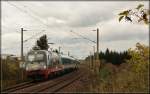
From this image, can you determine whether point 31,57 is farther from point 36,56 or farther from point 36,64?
point 36,64

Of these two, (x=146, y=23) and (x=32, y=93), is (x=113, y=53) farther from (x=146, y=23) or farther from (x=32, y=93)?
(x=146, y=23)

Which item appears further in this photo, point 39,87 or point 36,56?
point 36,56

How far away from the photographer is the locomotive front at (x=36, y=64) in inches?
1374

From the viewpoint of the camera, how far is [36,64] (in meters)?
35.5

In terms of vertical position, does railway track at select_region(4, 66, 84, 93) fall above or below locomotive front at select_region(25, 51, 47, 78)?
below

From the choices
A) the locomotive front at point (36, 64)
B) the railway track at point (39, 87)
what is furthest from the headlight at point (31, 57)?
the railway track at point (39, 87)

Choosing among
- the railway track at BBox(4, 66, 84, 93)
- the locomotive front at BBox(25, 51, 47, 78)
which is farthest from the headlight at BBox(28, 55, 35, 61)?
the railway track at BBox(4, 66, 84, 93)

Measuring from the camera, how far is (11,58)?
41781 millimetres

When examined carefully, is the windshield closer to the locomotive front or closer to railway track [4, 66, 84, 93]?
the locomotive front

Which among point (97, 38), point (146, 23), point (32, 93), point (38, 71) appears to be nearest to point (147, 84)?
point (32, 93)

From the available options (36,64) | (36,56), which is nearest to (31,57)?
(36,56)

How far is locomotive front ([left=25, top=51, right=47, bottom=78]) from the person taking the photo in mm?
34906

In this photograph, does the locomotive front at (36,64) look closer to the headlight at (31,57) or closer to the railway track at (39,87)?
the headlight at (31,57)

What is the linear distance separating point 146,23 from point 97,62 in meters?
37.6
